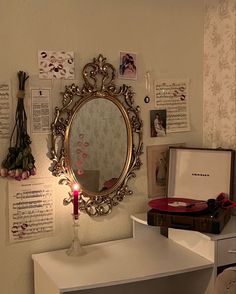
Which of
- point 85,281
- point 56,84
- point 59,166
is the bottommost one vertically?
point 85,281

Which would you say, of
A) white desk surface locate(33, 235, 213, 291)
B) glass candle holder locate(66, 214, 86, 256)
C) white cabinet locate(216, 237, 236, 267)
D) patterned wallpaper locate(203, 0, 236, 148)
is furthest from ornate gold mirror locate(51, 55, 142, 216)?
white cabinet locate(216, 237, 236, 267)

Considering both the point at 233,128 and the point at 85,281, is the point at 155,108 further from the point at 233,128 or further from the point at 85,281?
the point at 85,281

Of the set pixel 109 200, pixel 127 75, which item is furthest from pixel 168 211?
pixel 127 75

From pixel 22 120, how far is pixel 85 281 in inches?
31.5

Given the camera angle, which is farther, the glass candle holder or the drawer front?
the glass candle holder

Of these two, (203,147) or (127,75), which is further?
(203,147)

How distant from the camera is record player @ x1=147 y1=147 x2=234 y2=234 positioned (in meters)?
2.04

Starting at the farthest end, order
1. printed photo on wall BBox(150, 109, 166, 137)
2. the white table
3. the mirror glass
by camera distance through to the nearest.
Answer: printed photo on wall BBox(150, 109, 166, 137)
the mirror glass
the white table

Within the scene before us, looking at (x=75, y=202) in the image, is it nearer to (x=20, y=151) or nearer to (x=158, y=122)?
(x=20, y=151)

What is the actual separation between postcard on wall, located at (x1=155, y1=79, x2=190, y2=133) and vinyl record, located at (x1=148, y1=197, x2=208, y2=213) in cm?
42

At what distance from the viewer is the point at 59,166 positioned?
2.13 metres

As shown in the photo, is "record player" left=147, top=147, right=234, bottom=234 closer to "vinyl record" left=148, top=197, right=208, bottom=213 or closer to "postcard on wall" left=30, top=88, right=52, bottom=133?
"vinyl record" left=148, top=197, right=208, bottom=213

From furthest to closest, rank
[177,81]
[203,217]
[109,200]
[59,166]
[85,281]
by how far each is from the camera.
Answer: [177,81], [109,200], [59,166], [203,217], [85,281]

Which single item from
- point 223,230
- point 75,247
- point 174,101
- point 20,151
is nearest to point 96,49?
point 174,101
